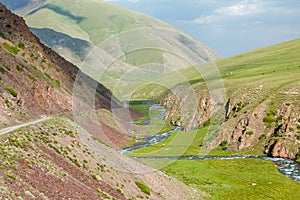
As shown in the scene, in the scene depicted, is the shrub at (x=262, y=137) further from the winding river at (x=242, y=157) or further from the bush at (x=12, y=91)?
the bush at (x=12, y=91)

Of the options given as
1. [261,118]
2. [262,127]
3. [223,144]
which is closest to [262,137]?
[262,127]

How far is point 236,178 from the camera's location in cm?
6988

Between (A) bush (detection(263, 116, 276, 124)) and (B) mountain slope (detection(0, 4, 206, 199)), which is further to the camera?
(A) bush (detection(263, 116, 276, 124))

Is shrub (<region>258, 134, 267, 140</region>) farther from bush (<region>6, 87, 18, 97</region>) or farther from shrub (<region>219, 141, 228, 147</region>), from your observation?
bush (<region>6, 87, 18, 97</region>)

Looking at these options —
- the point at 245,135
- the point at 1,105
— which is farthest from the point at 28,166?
the point at 245,135

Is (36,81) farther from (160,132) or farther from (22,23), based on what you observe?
(160,132)

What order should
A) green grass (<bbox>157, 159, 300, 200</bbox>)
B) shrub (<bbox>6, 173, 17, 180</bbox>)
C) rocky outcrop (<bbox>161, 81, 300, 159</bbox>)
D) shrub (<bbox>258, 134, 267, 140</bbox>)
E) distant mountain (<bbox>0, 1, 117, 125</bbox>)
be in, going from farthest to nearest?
shrub (<bbox>258, 134, 267, 140</bbox>)
rocky outcrop (<bbox>161, 81, 300, 159</bbox>)
distant mountain (<bbox>0, 1, 117, 125</bbox>)
green grass (<bbox>157, 159, 300, 200</bbox>)
shrub (<bbox>6, 173, 17, 180</bbox>)

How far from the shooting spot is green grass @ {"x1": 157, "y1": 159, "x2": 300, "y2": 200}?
60156 mm

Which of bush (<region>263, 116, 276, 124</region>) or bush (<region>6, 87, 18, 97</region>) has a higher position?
bush (<region>6, 87, 18, 97</region>)

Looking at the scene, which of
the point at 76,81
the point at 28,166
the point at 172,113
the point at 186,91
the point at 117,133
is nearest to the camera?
the point at 28,166

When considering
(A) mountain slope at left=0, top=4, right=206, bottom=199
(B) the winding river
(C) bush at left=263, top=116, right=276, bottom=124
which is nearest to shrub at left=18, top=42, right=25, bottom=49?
(A) mountain slope at left=0, top=4, right=206, bottom=199

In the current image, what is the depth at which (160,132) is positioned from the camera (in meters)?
127

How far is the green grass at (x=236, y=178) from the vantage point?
197 feet

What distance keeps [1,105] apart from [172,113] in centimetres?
9979
